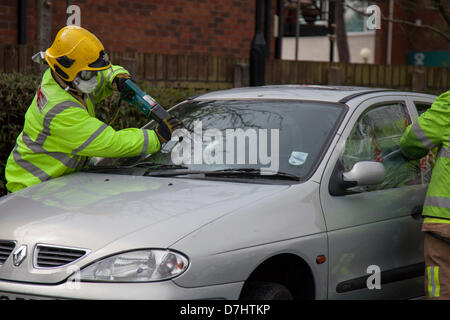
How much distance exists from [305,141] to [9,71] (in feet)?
14.2

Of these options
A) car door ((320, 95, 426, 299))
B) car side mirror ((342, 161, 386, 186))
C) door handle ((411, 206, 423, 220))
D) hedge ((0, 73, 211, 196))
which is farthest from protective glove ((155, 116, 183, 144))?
hedge ((0, 73, 211, 196))

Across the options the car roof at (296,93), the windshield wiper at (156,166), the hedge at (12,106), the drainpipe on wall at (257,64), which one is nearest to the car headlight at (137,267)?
the windshield wiper at (156,166)

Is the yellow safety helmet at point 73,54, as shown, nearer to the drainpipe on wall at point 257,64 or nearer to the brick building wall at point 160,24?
the brick building wall at point 160,24

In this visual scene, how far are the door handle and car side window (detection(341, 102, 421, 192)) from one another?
18cm

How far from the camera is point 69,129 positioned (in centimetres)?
489

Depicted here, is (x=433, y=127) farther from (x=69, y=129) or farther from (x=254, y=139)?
(x=69, y=129)

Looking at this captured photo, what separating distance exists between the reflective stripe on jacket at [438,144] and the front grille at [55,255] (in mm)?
2203

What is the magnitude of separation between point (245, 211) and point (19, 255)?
1.16 metres

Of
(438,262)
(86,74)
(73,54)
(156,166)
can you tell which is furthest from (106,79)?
(438,262)

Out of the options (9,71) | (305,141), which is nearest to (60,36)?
(305,141)

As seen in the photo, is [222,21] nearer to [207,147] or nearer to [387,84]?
[387,84]

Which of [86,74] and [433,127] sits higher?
[86,74]

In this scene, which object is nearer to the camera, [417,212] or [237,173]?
[237,173]

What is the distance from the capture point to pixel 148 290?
354 centimetres
